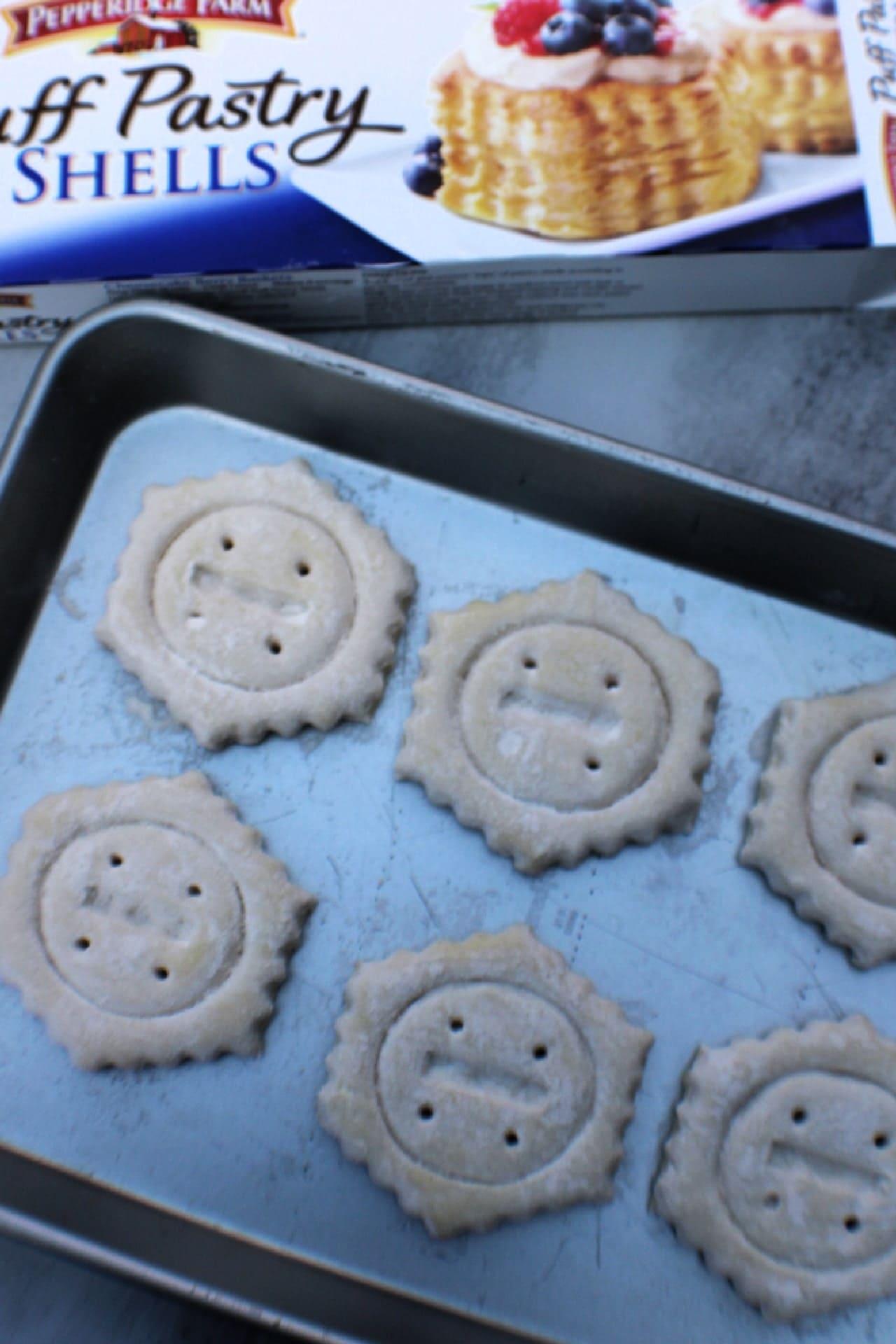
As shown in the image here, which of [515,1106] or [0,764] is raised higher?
[0,764]

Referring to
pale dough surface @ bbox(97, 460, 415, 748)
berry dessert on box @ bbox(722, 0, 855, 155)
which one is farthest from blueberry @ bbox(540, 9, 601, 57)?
pale dough surface @ bbox(97, 460, 415, 748)

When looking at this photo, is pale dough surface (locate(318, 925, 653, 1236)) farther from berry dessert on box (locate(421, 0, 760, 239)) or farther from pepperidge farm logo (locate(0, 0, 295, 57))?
pepperidge farm logo (locate(0, 0, 295, 57))

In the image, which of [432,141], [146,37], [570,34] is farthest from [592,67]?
[146,37]

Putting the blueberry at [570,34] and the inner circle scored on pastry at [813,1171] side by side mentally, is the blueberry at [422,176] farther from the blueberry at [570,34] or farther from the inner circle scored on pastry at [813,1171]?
the inner circle scored on pastry at [813,1171]

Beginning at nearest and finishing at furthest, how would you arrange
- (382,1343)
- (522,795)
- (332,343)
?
(382,1343) < (522,795) < (332,343)

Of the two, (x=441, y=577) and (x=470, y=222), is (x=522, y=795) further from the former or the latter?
(x=470, y=222)

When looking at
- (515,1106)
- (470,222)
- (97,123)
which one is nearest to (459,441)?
(470,222)

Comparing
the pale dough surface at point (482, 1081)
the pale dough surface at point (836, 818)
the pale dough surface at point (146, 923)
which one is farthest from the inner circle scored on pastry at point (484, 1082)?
the pale dough surface at point (836, 818)
